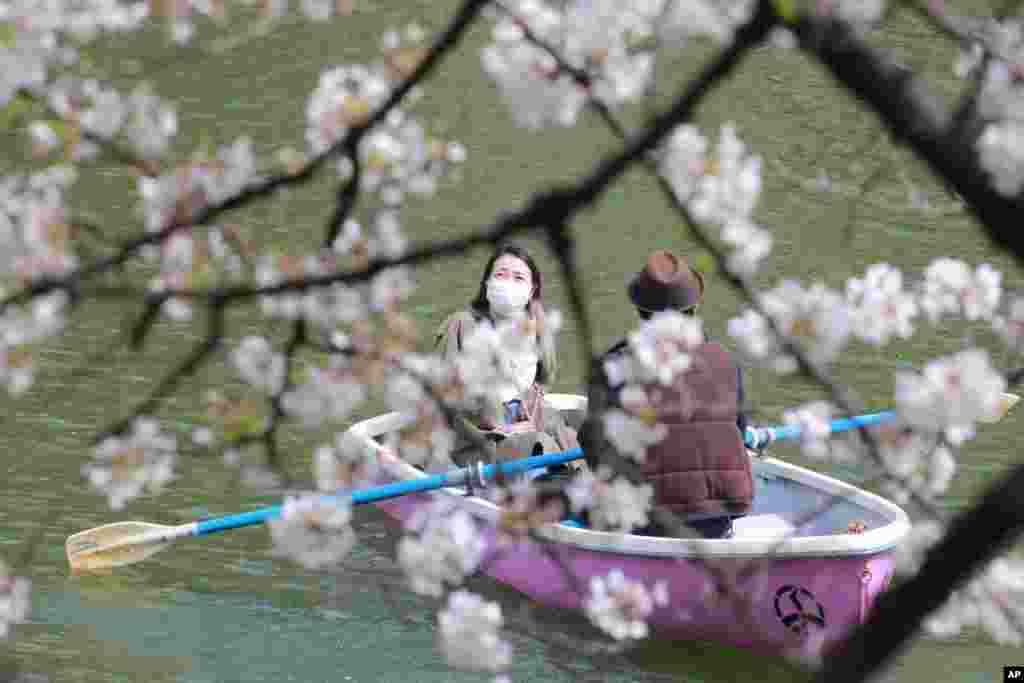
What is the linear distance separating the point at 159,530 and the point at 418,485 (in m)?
1.04

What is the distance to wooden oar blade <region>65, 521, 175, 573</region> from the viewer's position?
7102 mm

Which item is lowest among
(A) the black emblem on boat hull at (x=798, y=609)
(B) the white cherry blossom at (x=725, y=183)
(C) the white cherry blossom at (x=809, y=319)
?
(A) the black emblem on boat hull at (x=798, y=609)

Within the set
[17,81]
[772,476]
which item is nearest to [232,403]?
[17,81]

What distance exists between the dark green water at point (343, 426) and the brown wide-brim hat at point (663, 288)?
51cm

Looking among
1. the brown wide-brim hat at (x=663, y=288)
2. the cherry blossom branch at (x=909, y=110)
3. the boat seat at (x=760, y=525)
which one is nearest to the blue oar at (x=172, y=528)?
the boat seat at (x=760, y=525)

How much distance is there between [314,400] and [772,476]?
17.0 ft

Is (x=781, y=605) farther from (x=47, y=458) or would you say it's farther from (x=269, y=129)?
(x=269, y=129)

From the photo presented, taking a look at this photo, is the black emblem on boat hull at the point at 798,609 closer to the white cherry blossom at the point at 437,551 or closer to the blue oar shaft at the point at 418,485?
the blue oar shaft at the point at 418,485

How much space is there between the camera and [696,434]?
6.36 metres

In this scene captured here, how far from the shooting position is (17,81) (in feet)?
9.11

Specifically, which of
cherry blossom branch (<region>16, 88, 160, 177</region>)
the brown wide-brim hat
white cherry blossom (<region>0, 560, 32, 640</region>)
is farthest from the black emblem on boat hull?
cherry blossom branch (<region>16, 88, 160, 177</region>)

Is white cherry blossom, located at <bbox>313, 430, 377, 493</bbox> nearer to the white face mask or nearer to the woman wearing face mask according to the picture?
the woman wearing face mask

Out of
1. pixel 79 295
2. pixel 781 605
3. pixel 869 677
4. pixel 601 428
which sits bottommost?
pixel 781 605

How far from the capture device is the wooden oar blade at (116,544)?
23.3 ft
